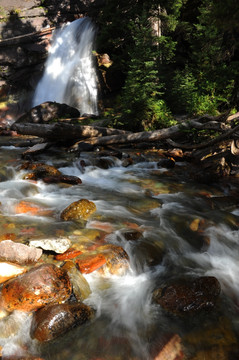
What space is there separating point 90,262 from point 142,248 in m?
0.93

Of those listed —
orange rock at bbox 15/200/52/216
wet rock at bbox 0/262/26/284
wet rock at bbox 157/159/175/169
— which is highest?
wet rock at bbox 0/262/26/284

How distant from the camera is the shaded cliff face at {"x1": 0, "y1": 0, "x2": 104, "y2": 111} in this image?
22.1 meters

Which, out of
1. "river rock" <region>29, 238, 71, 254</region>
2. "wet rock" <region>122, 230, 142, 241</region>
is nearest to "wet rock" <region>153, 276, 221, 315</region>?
"wet rock" <region>122, 230, 142, 241</region>

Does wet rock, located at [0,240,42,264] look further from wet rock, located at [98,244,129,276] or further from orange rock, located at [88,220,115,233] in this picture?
orange rock, located at [88,220,115,233]

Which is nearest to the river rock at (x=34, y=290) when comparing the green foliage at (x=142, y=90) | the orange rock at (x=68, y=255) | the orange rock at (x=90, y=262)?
the orange rock at (x=90, y=262)

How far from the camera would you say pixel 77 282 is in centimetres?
294

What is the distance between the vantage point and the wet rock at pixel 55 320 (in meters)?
2.36

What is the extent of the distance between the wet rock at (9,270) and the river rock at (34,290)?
0.14 metres

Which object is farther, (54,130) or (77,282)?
(54,130)

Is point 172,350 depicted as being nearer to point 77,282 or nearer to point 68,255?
point 77,282

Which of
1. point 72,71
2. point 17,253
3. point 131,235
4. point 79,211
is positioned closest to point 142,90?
point 79,211

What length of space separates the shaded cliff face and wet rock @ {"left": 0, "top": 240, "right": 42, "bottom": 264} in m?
21.6

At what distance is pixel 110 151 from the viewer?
984 cm

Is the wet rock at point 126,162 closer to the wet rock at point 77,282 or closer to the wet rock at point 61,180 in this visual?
the wet rock at point 61,180
